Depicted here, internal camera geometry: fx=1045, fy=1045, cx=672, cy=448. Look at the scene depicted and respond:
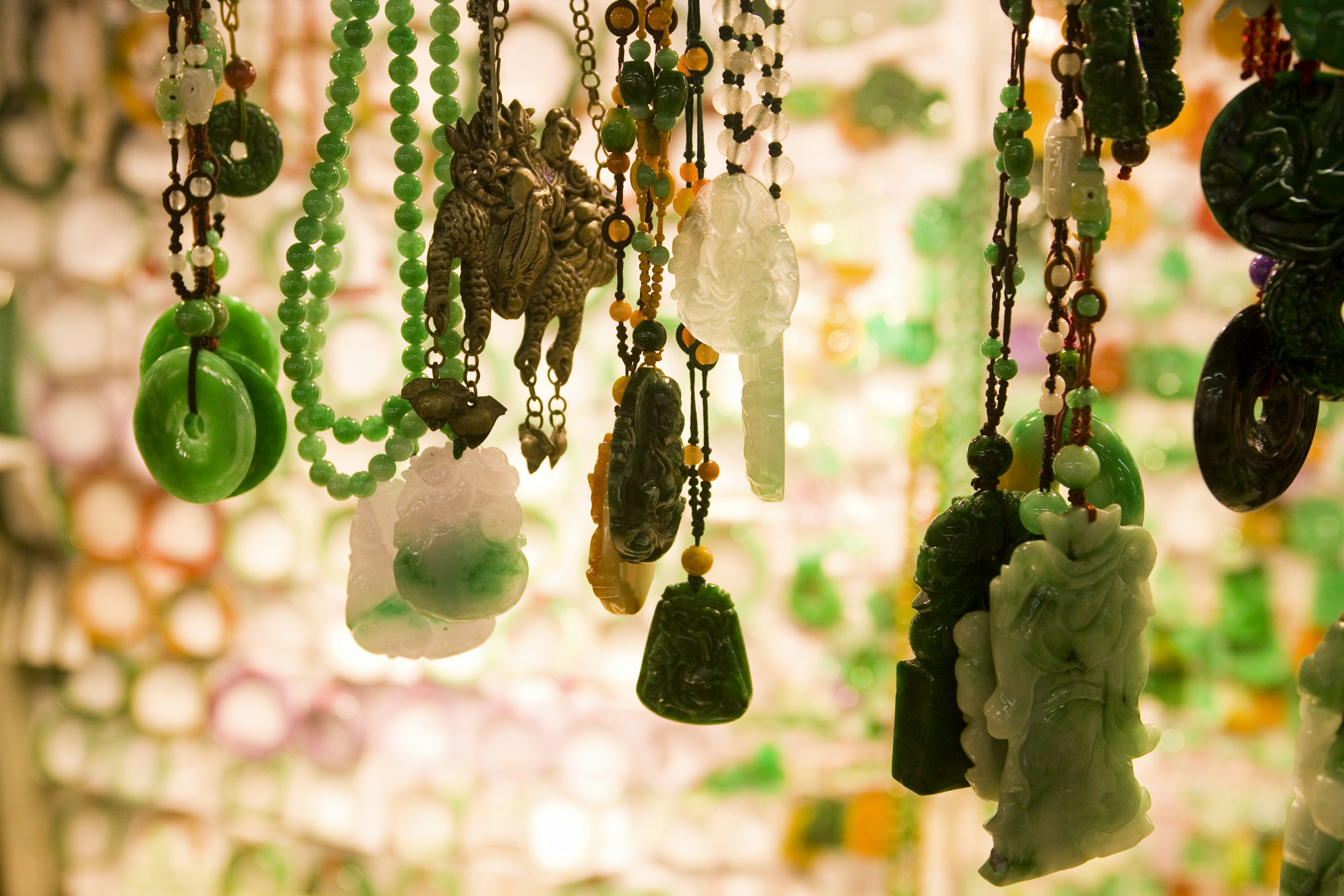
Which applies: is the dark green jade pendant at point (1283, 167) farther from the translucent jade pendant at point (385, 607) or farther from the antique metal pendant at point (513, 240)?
the translucent jade pendant at point (385, 607)

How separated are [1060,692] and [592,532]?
0.83 metres

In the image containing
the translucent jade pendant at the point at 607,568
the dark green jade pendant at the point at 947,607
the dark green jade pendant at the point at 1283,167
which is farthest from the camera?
the translucent jade pendant at the point at 607,568

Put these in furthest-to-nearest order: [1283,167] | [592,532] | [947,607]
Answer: [592,532] → [947,607] → [1283,167]

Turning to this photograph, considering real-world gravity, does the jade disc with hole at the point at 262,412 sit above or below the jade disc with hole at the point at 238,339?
below

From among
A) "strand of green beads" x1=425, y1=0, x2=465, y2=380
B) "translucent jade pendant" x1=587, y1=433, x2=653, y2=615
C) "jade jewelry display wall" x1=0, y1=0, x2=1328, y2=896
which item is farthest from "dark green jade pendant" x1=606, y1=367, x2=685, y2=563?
"jade jewelry display wall" x1=0, y1=0, x2=1328, y2=896

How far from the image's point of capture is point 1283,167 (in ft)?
1.77

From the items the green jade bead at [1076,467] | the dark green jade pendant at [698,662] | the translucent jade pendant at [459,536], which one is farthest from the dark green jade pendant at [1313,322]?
the translucent jade pendant at [459,536]

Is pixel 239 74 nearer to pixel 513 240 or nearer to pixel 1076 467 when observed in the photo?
pixel 513 240

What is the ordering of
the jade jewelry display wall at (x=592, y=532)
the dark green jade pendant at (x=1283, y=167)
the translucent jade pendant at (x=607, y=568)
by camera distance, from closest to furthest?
the dark green jade pendant at (x=1283, y=167) < the translucent jade pendant at (x=607, y=568) < the jade jewelry display wall at (x=592, y=532)

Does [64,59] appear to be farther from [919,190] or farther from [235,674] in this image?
[919,190]

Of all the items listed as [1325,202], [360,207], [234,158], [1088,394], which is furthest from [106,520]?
[1325,202]

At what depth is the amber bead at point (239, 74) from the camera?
2.60 feet

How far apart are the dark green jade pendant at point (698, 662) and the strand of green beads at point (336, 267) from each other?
0.75 feet

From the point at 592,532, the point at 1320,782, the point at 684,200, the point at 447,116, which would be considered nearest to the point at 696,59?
the point at 684,200
